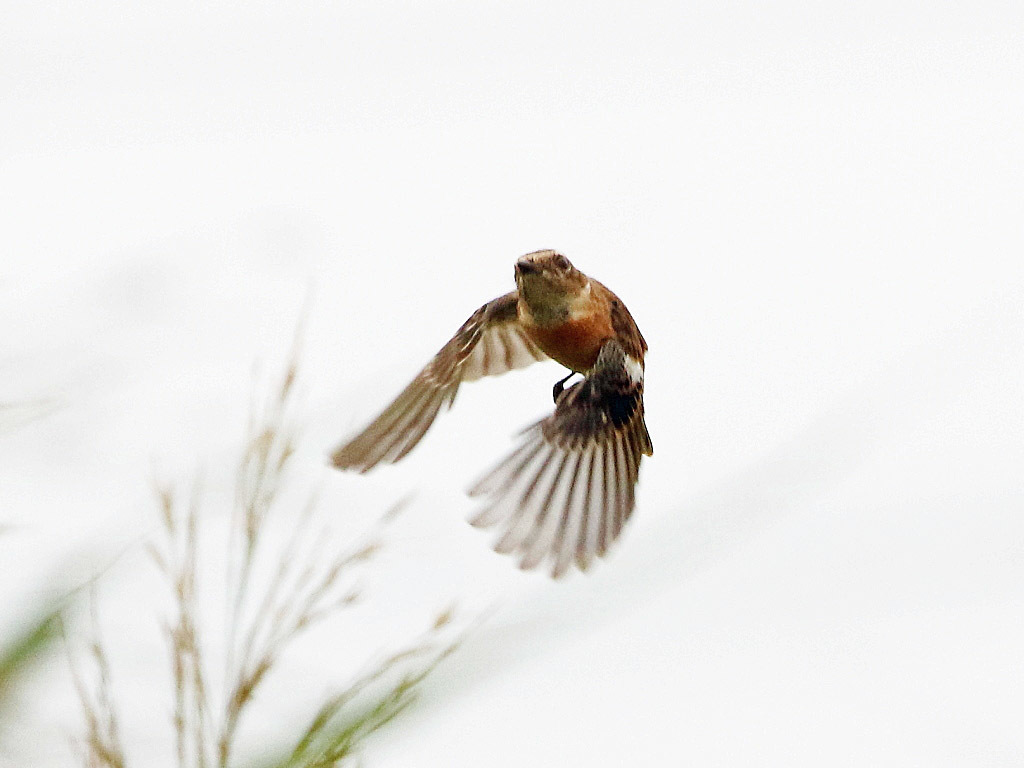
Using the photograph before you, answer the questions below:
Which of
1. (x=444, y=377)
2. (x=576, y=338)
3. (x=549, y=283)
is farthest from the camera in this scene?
(x=444, y=377)

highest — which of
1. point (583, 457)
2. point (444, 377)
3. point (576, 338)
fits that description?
point (444, 377)

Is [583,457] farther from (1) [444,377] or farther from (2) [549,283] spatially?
(1) [444,377]

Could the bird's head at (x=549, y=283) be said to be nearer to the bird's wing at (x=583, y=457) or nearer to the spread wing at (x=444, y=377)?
the bird's wing at (x=583, y=457)

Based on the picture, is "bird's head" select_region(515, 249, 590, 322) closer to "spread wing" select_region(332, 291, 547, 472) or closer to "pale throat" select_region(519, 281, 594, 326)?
"pale throat" select_region(519, 281, 594, 326)

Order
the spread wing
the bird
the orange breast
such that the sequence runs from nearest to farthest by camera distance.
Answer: the bird < the orange breast < the spread wing

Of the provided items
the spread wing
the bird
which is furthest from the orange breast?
the spread wing

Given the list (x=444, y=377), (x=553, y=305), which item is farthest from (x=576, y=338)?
(x=444, y=377)

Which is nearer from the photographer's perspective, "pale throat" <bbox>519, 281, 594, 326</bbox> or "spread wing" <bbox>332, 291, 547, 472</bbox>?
"pale throat" <bbox>519, 281, 594, 326</bbox>

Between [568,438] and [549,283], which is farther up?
[549,283]

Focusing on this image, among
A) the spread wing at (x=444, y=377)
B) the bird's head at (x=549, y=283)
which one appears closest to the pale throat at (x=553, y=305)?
the bird's head at (x=549, y=283)
